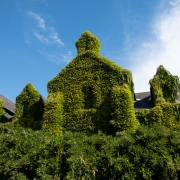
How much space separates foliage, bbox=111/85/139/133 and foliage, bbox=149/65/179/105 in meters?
1.98

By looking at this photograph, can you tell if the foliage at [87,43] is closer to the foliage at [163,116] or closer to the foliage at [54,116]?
the foliage at [54,116]

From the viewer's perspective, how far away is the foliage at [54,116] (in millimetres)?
13883

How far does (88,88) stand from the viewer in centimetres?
1476

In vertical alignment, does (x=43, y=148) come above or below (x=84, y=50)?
below

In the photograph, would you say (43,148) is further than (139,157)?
Yes

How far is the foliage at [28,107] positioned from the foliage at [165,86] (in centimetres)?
766

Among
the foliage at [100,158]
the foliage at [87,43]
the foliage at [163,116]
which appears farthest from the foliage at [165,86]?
the foliage at [100,158]

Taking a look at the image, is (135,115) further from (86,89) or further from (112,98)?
(86,89)

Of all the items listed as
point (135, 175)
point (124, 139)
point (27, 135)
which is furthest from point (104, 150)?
point (27, 135)

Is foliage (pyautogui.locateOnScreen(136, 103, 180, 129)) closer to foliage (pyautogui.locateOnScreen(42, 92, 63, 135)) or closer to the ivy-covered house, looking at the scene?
the ivy-covered house

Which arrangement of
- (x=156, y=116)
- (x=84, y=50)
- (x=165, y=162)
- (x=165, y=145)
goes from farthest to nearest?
(x=84, y=50)
(x=156, y=116)
(x=165, y=145)
(x=165, y=162)

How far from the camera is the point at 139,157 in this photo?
7438 millimetres

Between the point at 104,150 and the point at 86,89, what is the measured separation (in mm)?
7195

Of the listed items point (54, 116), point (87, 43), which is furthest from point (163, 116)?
point (87, 43)
